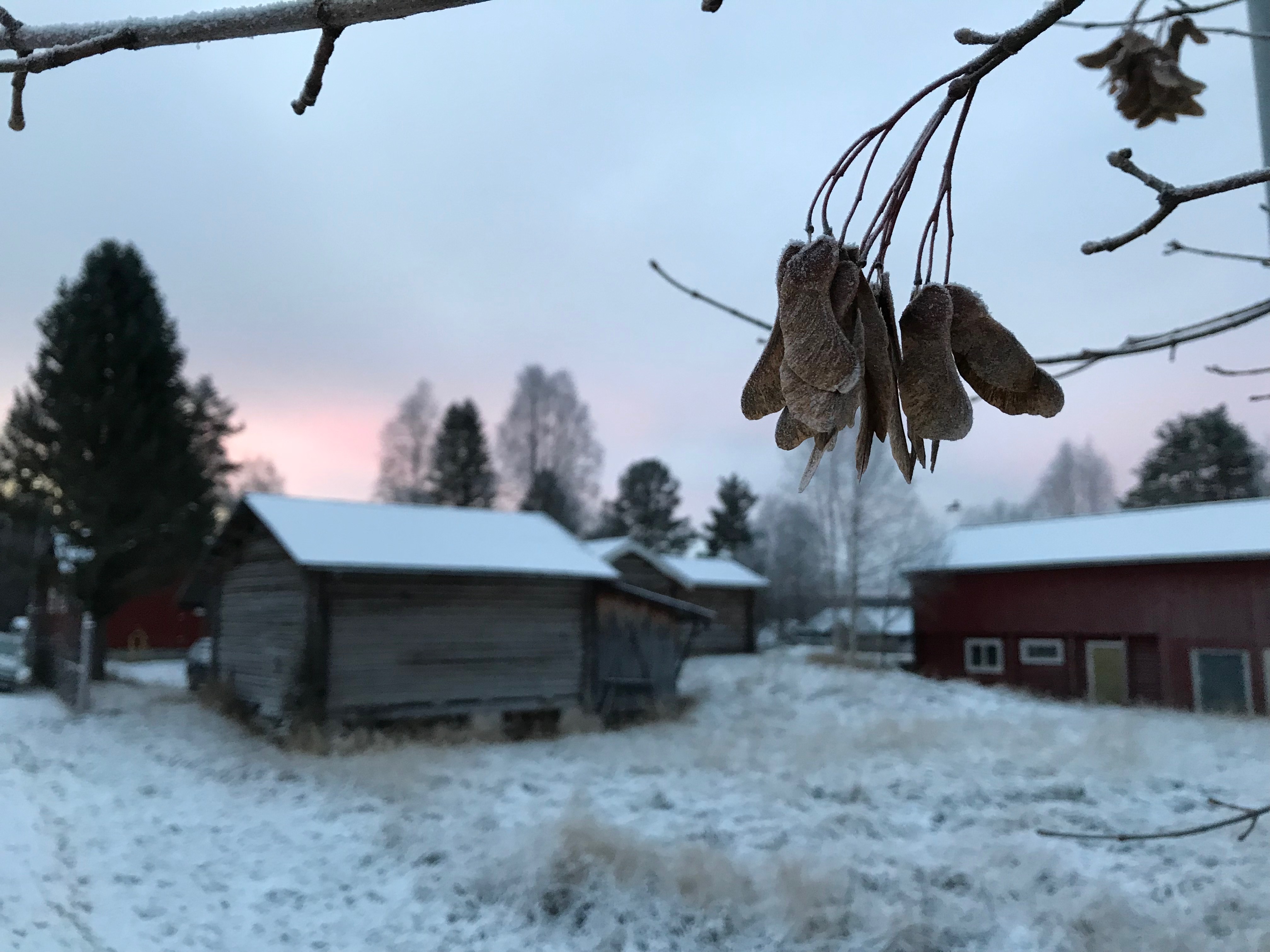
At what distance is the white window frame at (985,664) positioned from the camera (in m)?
23.8

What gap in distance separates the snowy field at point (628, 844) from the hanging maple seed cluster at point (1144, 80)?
3.11m

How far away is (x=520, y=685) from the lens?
51.4 feet

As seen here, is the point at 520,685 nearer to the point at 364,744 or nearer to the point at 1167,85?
the point at 364,744

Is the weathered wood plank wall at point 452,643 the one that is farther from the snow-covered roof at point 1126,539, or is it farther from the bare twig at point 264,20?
the bare twig at point 264,20

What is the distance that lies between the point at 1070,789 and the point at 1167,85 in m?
10.4

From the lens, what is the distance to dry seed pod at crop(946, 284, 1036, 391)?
36.3 inches

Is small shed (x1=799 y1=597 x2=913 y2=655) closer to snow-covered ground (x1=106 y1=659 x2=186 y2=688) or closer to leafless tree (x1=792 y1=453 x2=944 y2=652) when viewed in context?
leafless tree (x1=792 y1=453 x2=944 y2=652)

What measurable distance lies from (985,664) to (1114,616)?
3.89m

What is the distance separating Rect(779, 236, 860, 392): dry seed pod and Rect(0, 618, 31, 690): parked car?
76.7 feet

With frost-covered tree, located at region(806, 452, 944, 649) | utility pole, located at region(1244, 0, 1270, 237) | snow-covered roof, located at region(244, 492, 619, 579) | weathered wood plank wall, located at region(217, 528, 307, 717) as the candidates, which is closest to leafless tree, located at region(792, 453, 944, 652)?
frost-covered tree, located at region(806, 452, 944, 649)

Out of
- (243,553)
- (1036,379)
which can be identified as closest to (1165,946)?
(1036,379)

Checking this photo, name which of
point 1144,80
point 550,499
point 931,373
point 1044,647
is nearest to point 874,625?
point 550,499

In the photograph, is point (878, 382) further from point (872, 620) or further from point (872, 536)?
point (872, 620)

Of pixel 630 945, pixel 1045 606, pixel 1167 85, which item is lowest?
pixel 630 945
